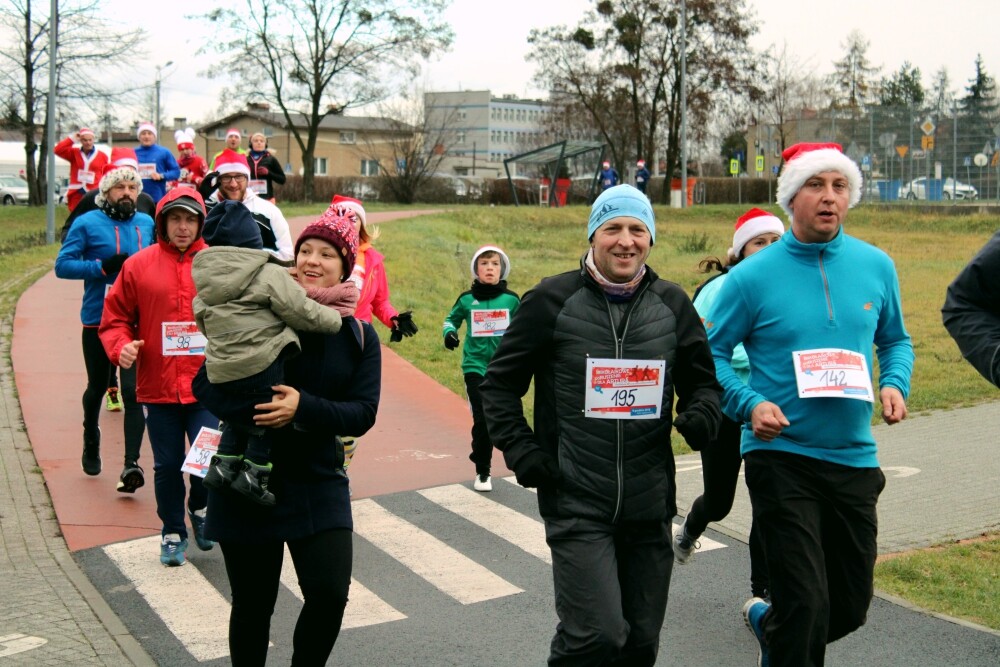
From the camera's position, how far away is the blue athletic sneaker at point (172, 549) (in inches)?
271

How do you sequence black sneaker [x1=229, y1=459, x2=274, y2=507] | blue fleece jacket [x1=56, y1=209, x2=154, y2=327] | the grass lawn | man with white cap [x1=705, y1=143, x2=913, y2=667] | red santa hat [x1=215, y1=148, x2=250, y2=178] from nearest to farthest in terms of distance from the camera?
black sneaker [x1=229, y1=459, x2=274, y2=507] → man with white cap [x1=705, y1=143, x2=913, y2=667] → the grass lawn → red santa hat [x1=215, y1=148, x2=250, y2=178] → blue fleece jacket [x1=56, y1=209, x2=154, y2=327]

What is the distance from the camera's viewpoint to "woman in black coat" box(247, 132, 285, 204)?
16.8 m

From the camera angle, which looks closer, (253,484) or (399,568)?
(253,484)

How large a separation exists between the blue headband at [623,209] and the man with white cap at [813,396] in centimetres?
54

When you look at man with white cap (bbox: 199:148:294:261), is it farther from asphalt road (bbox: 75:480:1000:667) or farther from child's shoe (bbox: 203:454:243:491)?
child's shoe (bbox: 203:454:243:491)

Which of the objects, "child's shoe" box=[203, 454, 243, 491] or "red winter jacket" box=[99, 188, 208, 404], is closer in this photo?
"child's shoe" box=[203, 454, 243, 491]

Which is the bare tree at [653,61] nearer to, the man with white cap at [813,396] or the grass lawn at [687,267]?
the grass lawn at [687,267]

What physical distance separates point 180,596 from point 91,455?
2723 mm

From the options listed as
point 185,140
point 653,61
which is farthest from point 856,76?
point 185,140

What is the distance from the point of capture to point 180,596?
254 inches

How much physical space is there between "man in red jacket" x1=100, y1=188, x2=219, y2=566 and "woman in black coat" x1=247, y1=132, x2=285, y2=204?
10213 mm

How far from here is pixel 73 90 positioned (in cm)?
4228

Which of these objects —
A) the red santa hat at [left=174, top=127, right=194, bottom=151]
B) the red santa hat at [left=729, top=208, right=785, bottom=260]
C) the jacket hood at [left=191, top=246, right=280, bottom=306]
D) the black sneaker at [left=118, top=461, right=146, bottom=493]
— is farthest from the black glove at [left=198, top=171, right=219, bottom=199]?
the red santa hat at [left=174, top=127, right=194, bottom=151]

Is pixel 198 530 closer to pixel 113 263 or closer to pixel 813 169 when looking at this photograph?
pixel 113 263
